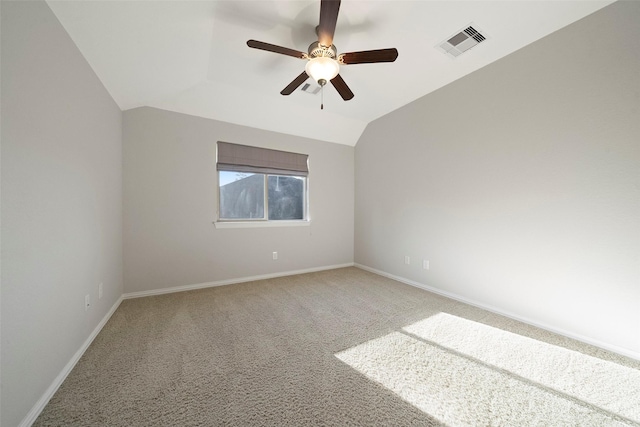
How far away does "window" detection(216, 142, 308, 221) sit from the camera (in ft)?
10.9

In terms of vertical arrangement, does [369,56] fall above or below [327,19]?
below

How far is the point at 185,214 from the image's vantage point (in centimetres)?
302

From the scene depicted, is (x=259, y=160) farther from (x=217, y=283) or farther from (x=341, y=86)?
(x=217, y=283)

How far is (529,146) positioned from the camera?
7.29 ft

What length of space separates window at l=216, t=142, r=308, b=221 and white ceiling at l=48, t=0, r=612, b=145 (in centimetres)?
65

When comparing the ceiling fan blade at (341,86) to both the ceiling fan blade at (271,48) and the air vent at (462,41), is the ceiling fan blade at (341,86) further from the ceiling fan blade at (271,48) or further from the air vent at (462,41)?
the air vent at (462,41)

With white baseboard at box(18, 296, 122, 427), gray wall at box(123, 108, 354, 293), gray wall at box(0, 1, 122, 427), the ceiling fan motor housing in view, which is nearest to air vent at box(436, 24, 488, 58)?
the ceiling fan motor housing

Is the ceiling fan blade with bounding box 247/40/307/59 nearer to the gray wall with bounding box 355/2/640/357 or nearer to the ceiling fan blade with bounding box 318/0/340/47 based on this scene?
the ceiling fan blade with bounding box 318/0/340/47

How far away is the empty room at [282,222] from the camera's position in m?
1.25

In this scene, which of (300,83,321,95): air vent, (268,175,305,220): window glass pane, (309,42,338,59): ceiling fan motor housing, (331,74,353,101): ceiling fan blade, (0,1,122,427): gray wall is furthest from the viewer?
(268,175,305,220): window glass pane

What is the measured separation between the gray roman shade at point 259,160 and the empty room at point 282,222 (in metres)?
0.05

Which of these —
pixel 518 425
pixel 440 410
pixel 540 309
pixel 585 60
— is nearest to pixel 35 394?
pixel 440 410

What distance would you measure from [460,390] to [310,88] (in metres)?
3.30

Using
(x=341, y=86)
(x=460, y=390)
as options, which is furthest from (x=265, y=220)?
(x=460, y=390)
